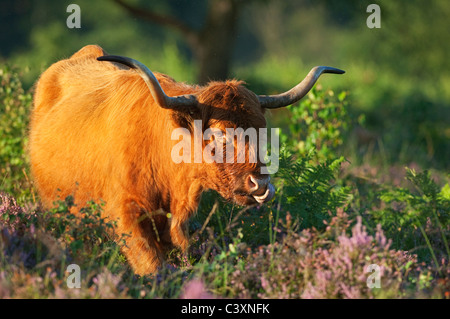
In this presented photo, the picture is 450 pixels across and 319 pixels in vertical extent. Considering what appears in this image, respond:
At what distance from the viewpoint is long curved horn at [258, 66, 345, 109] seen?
529cm

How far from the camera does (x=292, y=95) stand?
5438mm

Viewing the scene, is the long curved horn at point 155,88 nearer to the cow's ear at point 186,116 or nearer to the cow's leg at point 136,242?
the cow's ear at point 186,116

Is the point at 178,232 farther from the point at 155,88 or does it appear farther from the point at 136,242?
the point at 155,88

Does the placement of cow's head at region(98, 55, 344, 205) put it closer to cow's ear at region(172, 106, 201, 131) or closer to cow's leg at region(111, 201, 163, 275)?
cow's ear at region(172, 106, 201, 131)

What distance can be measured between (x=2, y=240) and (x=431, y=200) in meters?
3.55

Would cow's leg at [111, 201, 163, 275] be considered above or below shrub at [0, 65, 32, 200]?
below

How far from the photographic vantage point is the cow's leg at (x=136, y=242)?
15.9ft

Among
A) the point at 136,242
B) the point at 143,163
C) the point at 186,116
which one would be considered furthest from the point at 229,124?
the point at 136,242

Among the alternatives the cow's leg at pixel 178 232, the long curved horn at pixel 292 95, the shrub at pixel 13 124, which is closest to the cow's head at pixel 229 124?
the long curved horn at pixel 292 95

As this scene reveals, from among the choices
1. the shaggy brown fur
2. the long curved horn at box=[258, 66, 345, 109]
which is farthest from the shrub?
the long curved horn at box=[258, 66, 345, 109]

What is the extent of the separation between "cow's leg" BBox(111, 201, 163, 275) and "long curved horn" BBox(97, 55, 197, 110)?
0.81 m

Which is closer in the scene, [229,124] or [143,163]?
[229,124]

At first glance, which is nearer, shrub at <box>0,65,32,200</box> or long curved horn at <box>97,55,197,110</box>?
long curved horn at <box>97,55,197,110</box>

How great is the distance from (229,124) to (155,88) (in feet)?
1.96
